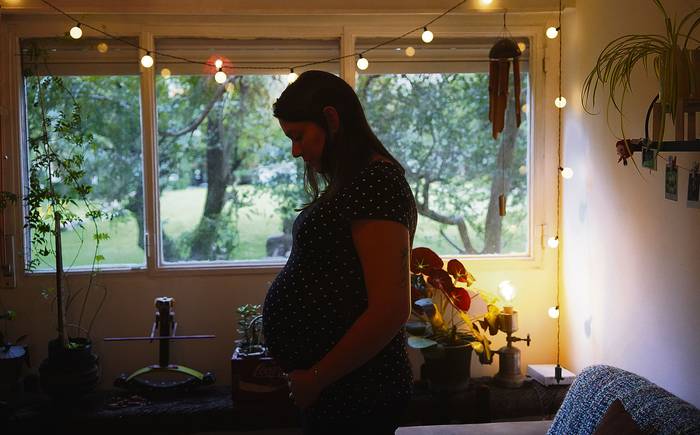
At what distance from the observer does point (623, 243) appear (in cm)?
284

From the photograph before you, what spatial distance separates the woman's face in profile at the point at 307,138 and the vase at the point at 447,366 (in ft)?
5.54

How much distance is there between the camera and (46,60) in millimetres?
3461

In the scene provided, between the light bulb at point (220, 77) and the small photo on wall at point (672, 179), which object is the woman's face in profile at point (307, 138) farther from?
the light bulb at point (220, 77)

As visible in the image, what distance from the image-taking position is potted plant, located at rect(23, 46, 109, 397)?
311 cm

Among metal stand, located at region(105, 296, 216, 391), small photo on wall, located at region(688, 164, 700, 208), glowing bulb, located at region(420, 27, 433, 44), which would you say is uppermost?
glowing bulb, located at region(420, 27, 433, 44)

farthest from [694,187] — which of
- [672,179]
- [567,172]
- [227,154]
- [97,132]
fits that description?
[97,132]

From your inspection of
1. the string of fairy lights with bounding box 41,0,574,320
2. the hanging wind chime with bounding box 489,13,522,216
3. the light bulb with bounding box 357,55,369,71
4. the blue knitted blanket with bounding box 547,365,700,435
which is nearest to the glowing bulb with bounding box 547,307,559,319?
the string of fairy lights with bounding box 41,0,574,320

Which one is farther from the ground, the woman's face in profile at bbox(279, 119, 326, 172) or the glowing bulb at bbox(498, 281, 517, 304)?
the woman's face in profile at bbox(279, 119, 326, 172)

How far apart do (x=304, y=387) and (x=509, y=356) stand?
197 centimetres

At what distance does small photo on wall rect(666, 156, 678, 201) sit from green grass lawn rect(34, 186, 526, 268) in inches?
53.3

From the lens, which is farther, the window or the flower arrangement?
the window

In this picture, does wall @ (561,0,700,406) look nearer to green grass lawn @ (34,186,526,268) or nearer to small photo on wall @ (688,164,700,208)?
small photo on wall @ (688,164,700,208)

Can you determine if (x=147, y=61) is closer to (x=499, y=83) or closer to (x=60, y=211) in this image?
(x=60, y=211)

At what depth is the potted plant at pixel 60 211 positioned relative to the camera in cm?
311
